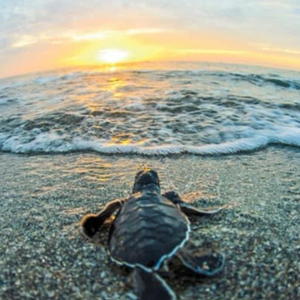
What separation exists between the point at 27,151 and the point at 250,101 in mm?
4625

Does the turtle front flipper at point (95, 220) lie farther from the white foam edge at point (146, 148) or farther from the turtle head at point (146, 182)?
the white foam edge at point (146, 148)

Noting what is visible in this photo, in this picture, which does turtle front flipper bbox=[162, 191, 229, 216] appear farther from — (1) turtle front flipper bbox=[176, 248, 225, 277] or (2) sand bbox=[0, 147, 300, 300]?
(1) turtle front flipper bbox=[176, 248, 225, 277]

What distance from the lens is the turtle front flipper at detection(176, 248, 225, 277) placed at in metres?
1.99

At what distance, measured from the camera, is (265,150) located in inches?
186

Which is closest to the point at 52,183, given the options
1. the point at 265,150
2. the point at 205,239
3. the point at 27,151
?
the point at 27,151

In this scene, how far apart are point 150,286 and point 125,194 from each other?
158 centimetres

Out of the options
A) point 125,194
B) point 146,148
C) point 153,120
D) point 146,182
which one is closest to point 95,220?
point 146,182

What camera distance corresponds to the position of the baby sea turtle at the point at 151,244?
73.4 inches

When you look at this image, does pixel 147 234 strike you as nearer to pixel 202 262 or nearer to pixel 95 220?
pixel 202 262

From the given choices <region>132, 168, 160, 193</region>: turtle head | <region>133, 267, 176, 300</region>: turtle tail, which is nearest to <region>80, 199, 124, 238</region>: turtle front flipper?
<region>132, 168, 160, 193</region>: turtle head

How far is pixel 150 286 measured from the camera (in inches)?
72.2

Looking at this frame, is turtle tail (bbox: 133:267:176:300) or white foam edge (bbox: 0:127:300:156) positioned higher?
turtle tail (bbox: 133:267:176:300)

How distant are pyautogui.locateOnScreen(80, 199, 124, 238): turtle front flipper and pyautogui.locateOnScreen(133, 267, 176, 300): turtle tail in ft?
2.20

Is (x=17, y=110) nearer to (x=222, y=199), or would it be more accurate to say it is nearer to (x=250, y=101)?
(x=250, y=101)
